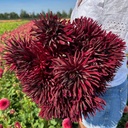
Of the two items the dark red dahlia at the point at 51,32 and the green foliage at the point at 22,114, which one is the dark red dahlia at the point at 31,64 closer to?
the dark red dahlia at the point at 51,32

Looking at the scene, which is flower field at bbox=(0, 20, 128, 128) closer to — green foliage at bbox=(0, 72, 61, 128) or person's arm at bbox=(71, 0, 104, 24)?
green foliage at bbox=(0, 72, 61, 128)

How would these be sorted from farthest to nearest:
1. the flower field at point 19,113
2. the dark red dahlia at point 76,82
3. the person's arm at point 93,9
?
the flower field at point 19,113 → the person's arm at point 93,9 → the dark red dahlia at point 76,82

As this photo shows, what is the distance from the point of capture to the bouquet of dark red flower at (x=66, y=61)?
83 cm

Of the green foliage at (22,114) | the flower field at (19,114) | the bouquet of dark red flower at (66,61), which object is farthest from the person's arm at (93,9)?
the green foliage at (22,114)

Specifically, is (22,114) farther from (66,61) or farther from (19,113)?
(66,61)

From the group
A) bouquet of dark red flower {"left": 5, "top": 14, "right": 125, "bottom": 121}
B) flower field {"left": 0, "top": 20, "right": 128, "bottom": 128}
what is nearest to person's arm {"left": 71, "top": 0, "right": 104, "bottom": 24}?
bouquet of dark red flower {"left": 5, "top": 14, "right": 125, "bottom": 121}

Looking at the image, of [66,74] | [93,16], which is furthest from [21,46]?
[93,16]

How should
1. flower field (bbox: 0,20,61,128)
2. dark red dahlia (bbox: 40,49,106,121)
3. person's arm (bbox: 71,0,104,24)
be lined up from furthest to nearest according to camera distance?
flower field (bbox: 0,20,61,128), person's arm (bbox: 71,0,104,24), dark red dahlia (bbox: 40,49,106,121)

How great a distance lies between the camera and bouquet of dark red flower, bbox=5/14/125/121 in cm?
83

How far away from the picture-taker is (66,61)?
32.7 inches

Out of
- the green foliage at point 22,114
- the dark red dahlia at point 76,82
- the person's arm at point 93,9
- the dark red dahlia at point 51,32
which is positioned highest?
the person's arm at point 93,9

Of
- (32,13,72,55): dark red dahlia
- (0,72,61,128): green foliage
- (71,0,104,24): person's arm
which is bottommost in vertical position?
(0,72,61,128): green foliage

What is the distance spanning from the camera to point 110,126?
1312 millimetres

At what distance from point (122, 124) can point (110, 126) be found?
4.07ft
